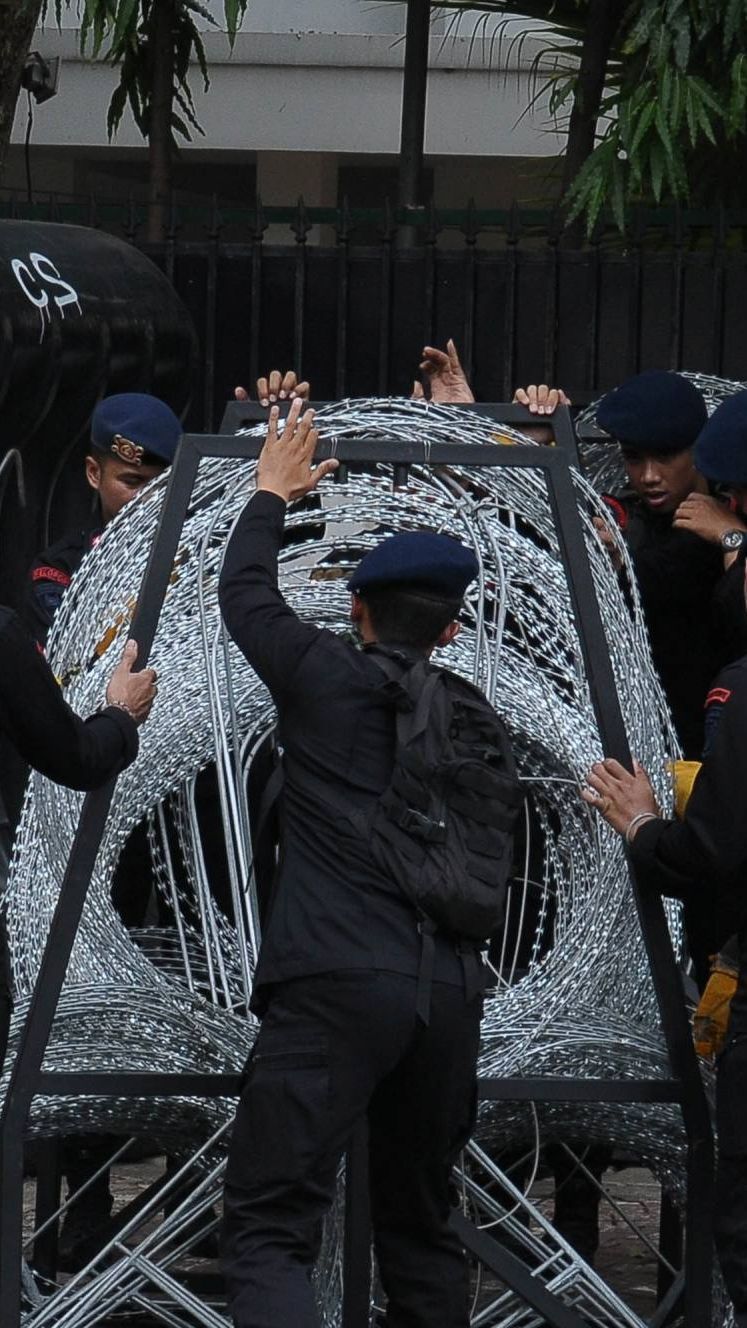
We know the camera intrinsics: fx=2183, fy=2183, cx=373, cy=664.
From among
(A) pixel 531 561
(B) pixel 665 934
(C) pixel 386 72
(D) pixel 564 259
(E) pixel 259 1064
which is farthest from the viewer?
(C) pixel 386 72

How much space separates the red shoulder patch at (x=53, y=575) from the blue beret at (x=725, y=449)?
1.82 metres

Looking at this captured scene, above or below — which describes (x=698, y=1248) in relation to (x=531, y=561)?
below

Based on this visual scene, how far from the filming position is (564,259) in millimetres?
8180

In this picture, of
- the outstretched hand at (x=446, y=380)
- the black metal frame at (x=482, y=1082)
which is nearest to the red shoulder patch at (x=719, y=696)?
the black metal frame at (x=482, y=1082)

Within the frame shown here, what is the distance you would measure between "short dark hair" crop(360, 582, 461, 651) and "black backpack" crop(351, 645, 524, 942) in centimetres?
8

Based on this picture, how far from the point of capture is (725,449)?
14.6ft

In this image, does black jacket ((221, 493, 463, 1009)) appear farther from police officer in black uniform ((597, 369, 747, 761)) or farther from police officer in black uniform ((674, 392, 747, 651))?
police officer in black uniform ((597, 369, 747, 761))

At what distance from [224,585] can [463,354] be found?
14.3 ft

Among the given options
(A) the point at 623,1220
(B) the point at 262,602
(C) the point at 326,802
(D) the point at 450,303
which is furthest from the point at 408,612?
(D) the point at 450,303

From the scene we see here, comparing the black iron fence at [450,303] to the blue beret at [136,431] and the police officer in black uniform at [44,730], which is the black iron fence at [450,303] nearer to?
the blue beret at [136,431]

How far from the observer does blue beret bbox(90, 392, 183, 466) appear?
17.6ft

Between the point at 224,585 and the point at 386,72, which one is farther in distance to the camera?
the point at 386,72

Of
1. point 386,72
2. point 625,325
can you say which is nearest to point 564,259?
point 625,325

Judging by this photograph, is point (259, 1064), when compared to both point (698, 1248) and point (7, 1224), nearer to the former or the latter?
point (7, 1224)
